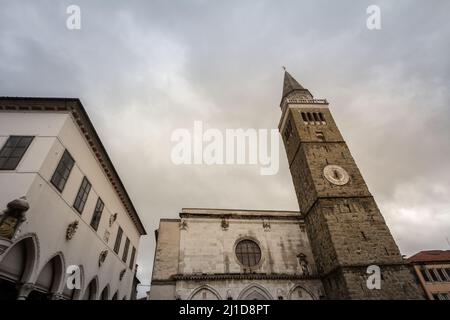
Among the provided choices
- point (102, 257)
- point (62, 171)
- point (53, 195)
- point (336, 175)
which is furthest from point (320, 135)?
point (53, 195)

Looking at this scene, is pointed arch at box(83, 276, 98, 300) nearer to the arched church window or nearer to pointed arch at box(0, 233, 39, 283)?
pointed arch at box(0, 233, 39, 283)

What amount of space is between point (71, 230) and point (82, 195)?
258 cm

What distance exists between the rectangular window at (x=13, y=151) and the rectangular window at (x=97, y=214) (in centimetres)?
673

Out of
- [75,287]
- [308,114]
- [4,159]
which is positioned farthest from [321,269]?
[4,159]

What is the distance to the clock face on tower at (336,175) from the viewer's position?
21773 mm

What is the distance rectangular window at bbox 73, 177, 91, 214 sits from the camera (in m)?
14.1

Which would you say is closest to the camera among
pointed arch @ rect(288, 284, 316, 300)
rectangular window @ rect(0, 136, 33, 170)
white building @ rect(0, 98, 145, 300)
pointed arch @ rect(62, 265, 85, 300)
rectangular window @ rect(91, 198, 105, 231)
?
white building @ rect(0, 98, 145, 300)

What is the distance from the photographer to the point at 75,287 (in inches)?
562

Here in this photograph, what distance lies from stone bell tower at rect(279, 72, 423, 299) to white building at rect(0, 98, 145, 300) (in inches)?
728

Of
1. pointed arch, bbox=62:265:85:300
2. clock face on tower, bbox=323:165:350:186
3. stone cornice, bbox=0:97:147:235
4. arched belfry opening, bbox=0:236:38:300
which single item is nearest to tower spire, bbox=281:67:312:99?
clock face on tower, bbox=323:165:350:186

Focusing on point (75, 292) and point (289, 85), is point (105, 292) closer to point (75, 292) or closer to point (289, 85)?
point (75, 292)

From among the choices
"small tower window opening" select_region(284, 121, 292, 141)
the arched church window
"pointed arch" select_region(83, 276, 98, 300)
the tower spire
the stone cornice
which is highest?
the tower spire

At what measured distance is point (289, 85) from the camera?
3181 centimetres
